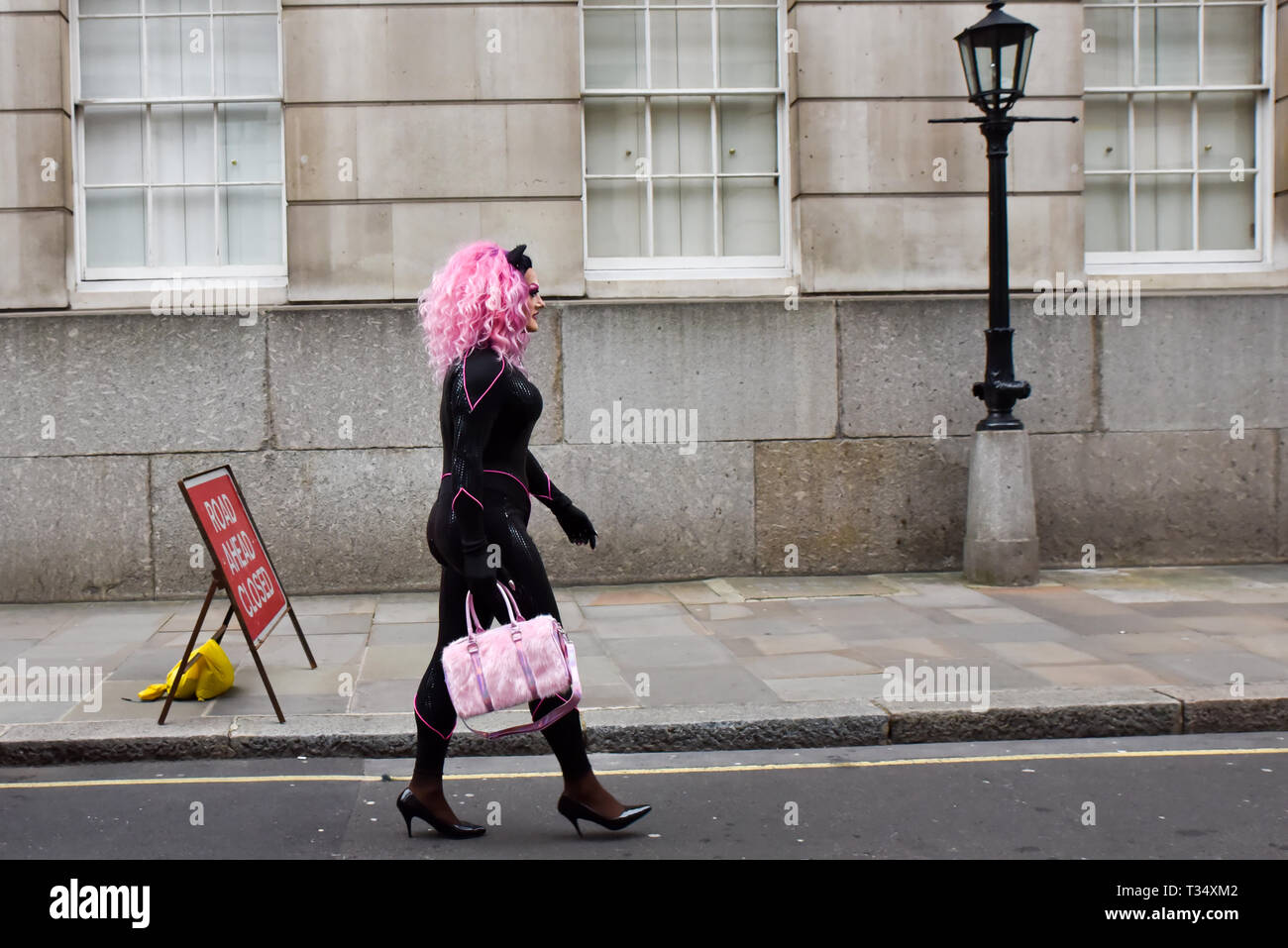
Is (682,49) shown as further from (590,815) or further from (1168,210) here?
(590,815)

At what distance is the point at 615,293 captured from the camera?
9781 mm

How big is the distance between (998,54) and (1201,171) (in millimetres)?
2684

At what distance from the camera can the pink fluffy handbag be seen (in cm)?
416

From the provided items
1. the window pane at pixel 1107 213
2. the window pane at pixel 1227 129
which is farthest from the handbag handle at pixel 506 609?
the window pane at pixel 1227 129

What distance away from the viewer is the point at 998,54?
345 inches

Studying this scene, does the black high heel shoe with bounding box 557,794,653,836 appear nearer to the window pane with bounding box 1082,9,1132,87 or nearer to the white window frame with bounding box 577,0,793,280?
the white window frame with bounding box 577,0,793,280

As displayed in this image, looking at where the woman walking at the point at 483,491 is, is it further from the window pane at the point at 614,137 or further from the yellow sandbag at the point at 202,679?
the window pane at the point at 614,137

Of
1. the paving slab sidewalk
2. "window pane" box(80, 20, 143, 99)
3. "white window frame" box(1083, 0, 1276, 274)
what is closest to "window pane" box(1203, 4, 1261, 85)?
"white window frame" box(1083, 0, 1276, 274)

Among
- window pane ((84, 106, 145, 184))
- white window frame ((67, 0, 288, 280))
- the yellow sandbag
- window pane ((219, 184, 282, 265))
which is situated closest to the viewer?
the yellow sandbag

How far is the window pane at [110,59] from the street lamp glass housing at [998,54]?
6172 mm

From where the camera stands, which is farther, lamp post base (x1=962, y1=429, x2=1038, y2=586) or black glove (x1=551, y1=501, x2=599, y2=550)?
lamp post base (x1=962, y1=429, x2=1038, y2=586)

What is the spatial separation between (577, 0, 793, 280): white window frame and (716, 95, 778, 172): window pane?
0.13 ft

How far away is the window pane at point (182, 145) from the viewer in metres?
9.70
